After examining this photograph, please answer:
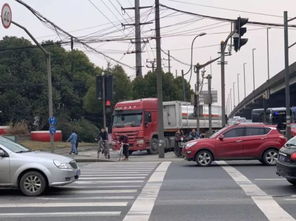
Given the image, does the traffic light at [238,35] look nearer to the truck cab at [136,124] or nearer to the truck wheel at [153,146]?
the truck cab at [136,124]

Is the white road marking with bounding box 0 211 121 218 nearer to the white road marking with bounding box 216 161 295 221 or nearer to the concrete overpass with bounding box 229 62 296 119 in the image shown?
the white road marking with bounding box 216 161 295 221

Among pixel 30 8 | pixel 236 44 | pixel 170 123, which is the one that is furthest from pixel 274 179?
pixel 170 123

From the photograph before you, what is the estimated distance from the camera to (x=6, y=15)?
22609mm

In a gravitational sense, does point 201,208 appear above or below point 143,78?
below

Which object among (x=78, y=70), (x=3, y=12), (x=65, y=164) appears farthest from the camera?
(x=78, y=70)

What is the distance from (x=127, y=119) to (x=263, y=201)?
72.4 feet

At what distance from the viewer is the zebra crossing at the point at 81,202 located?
34.4ft

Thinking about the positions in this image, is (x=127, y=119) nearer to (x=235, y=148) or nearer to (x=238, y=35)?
(x=238, y=35)

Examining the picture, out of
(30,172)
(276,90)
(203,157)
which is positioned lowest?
(203,157)

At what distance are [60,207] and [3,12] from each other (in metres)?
13.0

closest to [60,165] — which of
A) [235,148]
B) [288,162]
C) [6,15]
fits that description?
[288,162]

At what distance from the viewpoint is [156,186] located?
1490 cm

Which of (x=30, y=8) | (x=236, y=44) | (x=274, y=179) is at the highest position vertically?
(x=30, y=8)

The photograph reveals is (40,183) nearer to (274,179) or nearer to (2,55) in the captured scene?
(274,179)
